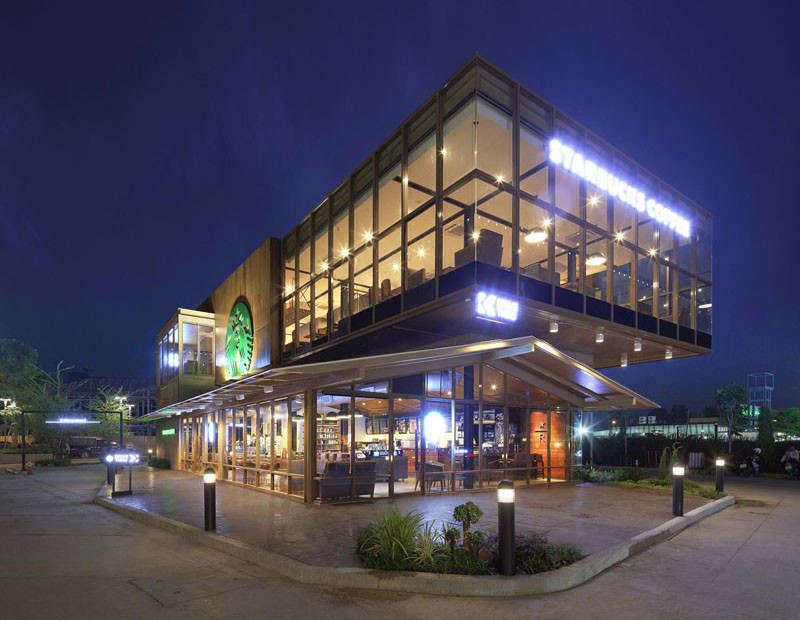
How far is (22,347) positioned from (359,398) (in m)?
50.8

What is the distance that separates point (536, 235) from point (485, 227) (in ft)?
6.23

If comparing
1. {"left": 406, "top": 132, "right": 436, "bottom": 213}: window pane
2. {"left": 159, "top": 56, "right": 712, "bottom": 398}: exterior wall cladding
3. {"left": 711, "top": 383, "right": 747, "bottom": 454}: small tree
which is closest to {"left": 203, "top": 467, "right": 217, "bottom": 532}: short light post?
{"left": 159, "top": 56, "right": 712, "bottom": 398}: exterior wall cladding

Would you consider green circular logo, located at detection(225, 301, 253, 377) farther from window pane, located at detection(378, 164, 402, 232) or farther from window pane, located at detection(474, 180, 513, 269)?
window pane, located at detection(474, 180, 513, 269)

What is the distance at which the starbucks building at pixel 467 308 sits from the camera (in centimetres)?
1412

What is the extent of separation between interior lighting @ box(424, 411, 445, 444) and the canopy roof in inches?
54.4

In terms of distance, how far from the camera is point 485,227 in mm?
18469

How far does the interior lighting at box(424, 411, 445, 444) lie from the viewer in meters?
15.2

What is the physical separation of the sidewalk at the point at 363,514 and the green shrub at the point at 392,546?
0.24 metres

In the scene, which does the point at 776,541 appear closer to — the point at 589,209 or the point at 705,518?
the point at 705,518

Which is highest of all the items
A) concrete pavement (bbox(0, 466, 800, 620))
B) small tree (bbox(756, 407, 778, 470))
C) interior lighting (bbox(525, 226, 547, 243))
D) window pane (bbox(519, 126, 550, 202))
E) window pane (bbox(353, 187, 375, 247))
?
window pane (bbox(519, 126, 550, 202))

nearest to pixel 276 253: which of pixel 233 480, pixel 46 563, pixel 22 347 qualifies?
pixel 233 480

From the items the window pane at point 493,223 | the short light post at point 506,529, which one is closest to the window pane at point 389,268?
the window pane at point 493,223

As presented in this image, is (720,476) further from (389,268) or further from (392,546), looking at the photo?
(392,546)

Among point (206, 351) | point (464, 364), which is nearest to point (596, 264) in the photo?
point (464, 364)
